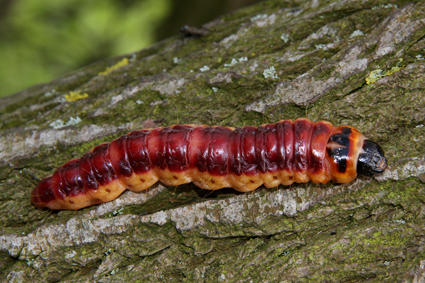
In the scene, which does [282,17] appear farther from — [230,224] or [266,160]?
[230,224]

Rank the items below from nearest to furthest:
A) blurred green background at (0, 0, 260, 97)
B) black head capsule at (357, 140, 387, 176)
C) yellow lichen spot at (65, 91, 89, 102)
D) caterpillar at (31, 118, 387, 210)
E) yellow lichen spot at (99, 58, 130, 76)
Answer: black head capsule at (357, 140, 387, 176)
caterpillar at (31, 118, 387, 210)
yellow lichen spot at (65, 91, 89, 102)
yellow lichen spot at (99, 58, 130, 76)
blurred green background at (0, 0, 260, 97)

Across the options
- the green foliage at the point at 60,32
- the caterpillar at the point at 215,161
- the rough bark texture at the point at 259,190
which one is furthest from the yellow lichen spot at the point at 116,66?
the green foliage at the point at 60,32

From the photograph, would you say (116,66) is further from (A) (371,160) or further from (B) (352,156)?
(A) (371,160)

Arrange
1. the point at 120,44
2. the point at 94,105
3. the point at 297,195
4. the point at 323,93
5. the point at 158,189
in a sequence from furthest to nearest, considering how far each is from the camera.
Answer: the point at 120,44 → the point at 94,105 → the point at 158,189 → the point at 323,93 → the point at 297,195

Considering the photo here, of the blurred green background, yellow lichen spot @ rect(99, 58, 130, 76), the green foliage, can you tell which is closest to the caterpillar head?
yellow lichen spot @ rect(99, 58, 130, 76)

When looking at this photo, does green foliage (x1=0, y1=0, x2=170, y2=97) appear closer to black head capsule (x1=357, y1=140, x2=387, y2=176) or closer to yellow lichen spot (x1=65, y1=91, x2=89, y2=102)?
yellow lichen spot (x1=65, y1=91, x2=89, y2=102)

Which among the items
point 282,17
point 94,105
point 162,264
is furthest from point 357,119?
point 94,105

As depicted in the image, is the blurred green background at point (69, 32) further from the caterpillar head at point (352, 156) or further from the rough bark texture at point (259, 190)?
the caterpillar head at point (352, 156)
